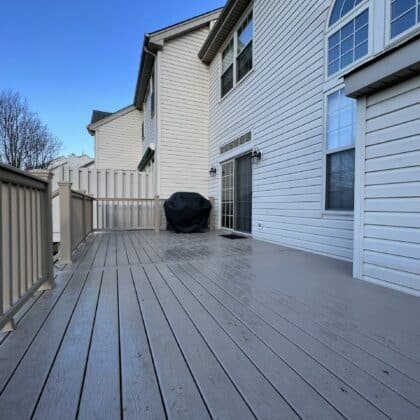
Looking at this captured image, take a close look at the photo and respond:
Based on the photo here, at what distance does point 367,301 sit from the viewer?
209cm

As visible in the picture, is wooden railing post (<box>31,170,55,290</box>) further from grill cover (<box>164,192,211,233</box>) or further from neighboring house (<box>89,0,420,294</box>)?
grill cover (<box>164,192,211,233</box>)

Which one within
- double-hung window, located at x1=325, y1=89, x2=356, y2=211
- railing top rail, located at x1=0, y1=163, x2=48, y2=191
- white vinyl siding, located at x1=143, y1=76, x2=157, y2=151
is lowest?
railing top rail, located at x1=0, y1=163, x2=48, y2=191

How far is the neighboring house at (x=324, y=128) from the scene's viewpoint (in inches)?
89.6

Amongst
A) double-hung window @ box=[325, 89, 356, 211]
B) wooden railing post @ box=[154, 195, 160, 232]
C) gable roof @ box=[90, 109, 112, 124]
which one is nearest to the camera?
double-hung window @ box=[325, 89, 356, 211]

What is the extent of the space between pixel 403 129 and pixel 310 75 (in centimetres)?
221

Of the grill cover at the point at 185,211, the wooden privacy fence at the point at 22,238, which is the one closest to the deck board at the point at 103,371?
the wooden privacy fence at the point at 22,238

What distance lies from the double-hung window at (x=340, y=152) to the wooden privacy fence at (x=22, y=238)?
3310mm

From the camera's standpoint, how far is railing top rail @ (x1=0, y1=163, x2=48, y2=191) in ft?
4.90

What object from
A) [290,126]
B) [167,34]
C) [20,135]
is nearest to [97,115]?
[20,135]

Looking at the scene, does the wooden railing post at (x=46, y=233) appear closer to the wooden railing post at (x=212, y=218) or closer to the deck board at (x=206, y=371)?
the deck board at (x=206, y=371)

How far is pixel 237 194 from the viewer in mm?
6484

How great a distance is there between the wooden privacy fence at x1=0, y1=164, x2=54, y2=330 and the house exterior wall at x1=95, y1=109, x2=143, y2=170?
1055cm

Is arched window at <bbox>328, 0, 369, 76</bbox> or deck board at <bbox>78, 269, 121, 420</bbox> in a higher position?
arched window at <bbox>328, 0, 369, 76</bbox>

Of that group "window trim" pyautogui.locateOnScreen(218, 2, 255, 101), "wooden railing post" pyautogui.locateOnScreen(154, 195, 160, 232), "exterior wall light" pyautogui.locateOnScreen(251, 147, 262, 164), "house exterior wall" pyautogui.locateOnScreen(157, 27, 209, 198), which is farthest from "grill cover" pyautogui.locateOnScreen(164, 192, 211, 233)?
"window trim" pyautogui.locateOnScreen(218, 2, 255, 101)
